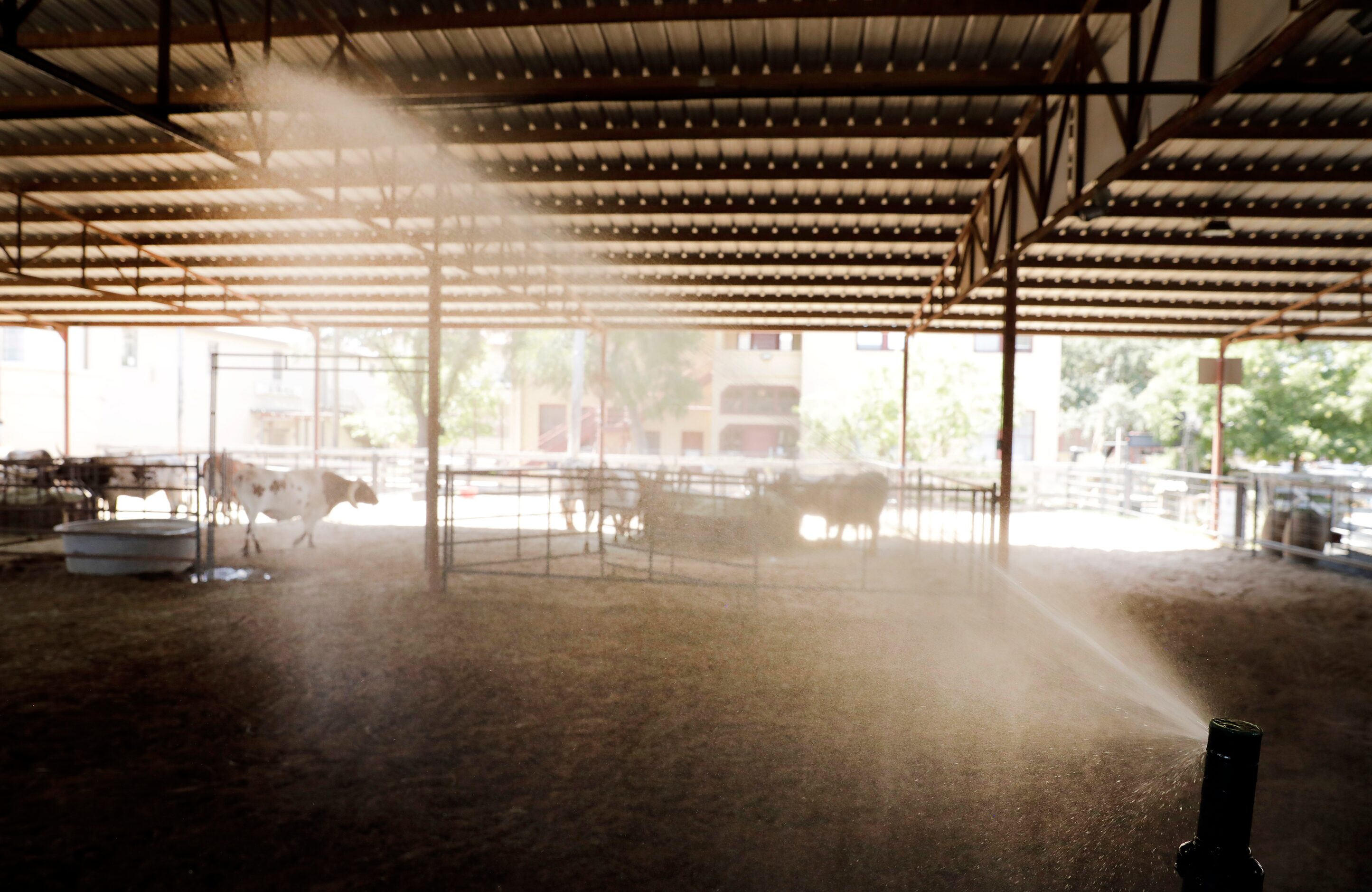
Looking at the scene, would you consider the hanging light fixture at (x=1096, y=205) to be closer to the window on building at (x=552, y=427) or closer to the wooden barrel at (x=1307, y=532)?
the wooden barrel at (x=1307, y=532)

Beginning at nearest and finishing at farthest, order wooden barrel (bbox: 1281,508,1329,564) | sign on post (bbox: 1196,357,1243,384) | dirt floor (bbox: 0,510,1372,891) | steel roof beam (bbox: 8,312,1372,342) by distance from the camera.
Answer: dirt floor (bbox: 0,510,1372,891) < wooden barrel (bbox: 1281,508,1329,564) < steel roof beam (bbox: 8,312,1372,342) < sign on post (bbox: 1196,357,1243,384)

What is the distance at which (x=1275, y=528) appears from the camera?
1369 cm

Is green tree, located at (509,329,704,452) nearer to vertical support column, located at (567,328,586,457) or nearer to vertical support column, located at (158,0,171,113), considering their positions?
vertical support column, located at (567,328,586,457)

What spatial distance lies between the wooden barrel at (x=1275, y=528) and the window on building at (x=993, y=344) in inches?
653

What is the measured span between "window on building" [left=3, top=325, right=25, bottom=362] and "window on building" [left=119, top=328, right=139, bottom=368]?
4.41 meters

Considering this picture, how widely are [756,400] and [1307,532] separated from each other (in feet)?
73.0

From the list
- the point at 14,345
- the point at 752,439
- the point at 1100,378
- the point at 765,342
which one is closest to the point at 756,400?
the point at 752,439

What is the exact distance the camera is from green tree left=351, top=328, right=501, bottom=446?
2864cm

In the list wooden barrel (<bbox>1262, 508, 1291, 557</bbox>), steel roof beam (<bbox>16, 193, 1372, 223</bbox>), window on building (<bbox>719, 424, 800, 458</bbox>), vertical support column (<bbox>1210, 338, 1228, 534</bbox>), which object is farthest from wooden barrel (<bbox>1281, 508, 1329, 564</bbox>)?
window on building (<bbox>719, 424, 800, 458</bbox>)

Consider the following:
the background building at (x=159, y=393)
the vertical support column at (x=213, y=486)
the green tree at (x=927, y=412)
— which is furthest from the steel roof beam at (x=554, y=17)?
the green tree at (x=927, y=412)

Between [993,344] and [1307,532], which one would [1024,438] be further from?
[1307,532]

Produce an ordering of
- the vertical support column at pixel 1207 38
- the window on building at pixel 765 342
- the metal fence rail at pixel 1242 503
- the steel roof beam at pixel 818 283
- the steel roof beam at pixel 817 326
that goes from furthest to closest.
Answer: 1. the window on building at pixel 765 342
2. the steel roof beam at pixel 817 326
3. the steel roof beam at pixel 818 283
4. the metal fence rail at pixel 1242 503
5. the vertical support column at pixel 1207 38

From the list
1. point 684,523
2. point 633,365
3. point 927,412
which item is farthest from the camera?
point 633,365

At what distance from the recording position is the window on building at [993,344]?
99.0 ft
